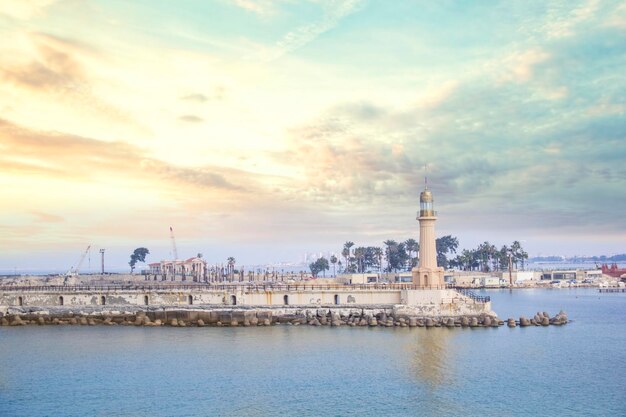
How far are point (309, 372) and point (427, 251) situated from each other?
89.3 feet

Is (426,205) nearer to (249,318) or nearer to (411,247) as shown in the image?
(249,318)

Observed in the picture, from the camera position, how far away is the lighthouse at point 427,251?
6600 centimetres

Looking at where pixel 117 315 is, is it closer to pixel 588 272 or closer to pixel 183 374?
pixel 183 374

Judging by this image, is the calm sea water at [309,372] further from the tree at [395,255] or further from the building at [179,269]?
the tree at [395,255]

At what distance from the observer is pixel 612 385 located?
4134 cm

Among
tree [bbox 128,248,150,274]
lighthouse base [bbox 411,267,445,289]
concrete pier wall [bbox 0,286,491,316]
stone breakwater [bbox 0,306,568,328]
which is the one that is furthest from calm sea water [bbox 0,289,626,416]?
tree [bbox 128,248,150,274]

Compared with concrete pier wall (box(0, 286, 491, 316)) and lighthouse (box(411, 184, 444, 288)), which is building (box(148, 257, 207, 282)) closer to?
concrete pier wall (box(0, 286, 491, 316))

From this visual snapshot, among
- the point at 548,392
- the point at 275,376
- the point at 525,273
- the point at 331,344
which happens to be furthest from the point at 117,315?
the point at 525,273

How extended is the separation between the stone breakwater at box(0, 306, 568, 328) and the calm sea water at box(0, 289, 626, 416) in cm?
218

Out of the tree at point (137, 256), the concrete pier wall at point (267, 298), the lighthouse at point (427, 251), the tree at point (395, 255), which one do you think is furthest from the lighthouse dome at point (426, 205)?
the tree at point (137, 256)

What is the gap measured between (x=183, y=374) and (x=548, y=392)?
23.3 metres

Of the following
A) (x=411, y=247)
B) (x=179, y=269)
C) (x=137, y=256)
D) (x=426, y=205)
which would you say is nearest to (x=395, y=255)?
(x=411, y=247)

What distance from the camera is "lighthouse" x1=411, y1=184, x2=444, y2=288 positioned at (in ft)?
217

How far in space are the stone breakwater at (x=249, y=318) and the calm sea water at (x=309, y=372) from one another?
7.16 ft
